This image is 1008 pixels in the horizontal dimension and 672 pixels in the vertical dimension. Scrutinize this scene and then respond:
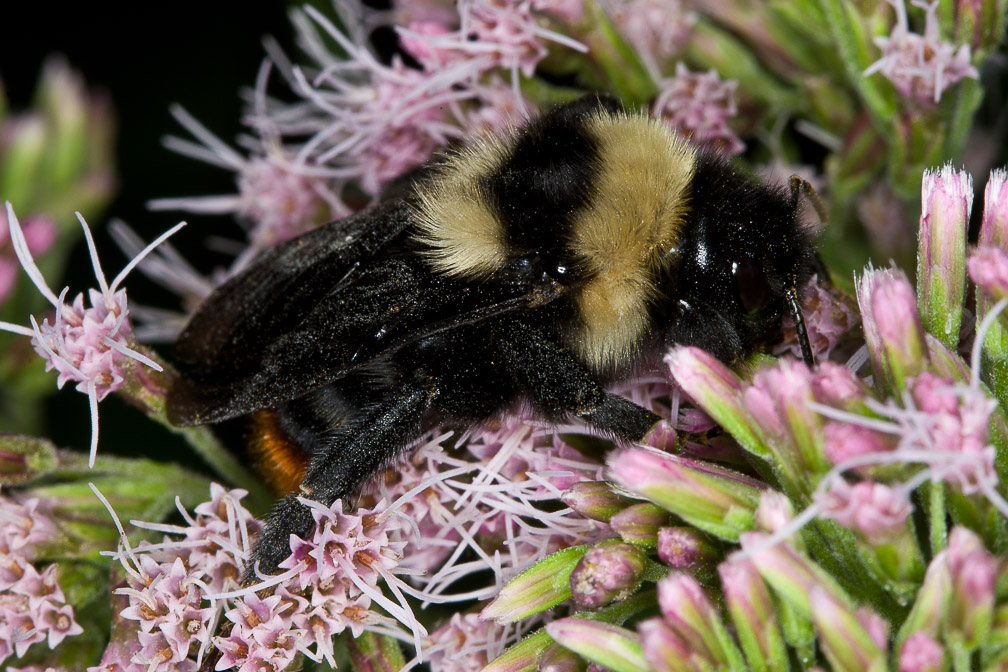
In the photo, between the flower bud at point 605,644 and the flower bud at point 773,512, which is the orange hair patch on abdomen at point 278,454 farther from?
the flower bud at point 773,512

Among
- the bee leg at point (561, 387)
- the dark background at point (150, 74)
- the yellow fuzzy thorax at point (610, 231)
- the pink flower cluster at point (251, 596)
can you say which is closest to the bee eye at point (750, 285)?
the yellow fuzzy thorax at point (610, 231)

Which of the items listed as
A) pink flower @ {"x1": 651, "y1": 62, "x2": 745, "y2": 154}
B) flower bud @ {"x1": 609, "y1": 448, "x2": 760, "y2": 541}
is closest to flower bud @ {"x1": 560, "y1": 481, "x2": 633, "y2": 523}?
flower bud @ {"x1": 609, "y1": 448, "x2": 760, "y2": 541}

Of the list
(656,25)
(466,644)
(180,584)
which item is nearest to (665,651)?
(466,644)

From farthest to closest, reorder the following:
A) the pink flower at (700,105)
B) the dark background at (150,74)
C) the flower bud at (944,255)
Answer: the dark background at (150,74) → the pink flower at (700,105) → the flower bud at (944,255)

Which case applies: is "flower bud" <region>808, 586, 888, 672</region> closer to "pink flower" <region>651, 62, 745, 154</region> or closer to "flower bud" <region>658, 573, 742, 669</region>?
"flower bud" <region>658, 573, 742, 669</region>

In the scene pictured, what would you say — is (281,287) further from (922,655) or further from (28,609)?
(922,655)
